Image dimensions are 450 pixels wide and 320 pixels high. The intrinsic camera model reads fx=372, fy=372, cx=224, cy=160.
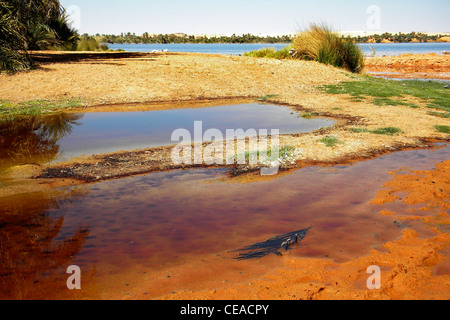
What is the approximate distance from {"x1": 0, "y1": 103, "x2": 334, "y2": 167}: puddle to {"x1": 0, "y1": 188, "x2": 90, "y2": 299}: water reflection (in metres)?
1.76

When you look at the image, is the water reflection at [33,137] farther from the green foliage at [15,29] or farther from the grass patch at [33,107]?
the green foliage at [15,29]

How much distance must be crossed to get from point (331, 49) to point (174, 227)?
A: 55.9 feet

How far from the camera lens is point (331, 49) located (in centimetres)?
1880

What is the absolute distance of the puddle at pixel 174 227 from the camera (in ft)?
10.6

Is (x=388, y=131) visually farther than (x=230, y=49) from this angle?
No

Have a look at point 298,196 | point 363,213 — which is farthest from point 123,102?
point 363,213

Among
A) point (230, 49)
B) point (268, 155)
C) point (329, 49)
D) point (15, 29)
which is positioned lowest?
point (268, 155)

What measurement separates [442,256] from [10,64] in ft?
40.9

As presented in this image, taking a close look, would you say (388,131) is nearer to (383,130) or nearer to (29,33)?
(383,130)

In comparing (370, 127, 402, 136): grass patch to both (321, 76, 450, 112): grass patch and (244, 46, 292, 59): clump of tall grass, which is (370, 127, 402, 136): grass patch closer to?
(321, 76, 450, 112): grass patch

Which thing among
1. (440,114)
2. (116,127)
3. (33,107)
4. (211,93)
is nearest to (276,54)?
(211,93)

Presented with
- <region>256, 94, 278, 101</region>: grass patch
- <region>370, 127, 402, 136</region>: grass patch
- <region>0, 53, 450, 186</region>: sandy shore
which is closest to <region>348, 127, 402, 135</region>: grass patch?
<region>370, 127, 402, 136</region>: grass patch

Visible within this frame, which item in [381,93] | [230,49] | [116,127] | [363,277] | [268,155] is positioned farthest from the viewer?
[230,49]
